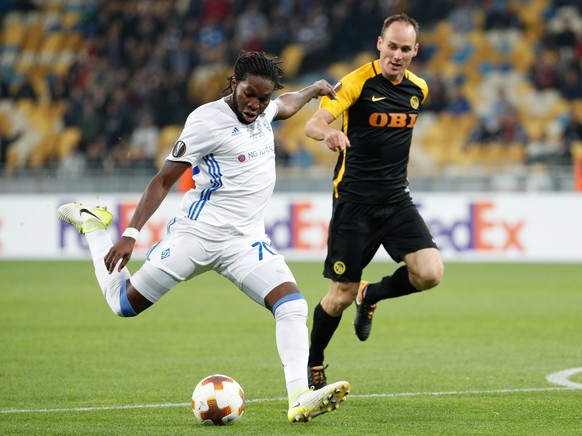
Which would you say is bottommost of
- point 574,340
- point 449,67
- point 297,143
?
point 574,340

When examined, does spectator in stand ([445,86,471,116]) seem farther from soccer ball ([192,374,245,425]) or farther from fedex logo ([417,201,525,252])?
soccer ball ([192,374,245,425])

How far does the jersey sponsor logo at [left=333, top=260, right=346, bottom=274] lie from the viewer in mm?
7410

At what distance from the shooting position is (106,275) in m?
6.79

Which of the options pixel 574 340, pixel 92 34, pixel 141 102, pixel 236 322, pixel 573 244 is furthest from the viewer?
pixel 92 34

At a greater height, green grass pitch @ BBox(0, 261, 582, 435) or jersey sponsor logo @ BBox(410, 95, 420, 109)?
jersey sponsor logo @ BBox(410, 95, 420, 109)

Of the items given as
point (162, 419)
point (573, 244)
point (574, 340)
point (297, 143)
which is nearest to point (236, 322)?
point (574, 340)

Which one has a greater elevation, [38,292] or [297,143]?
[297,143]

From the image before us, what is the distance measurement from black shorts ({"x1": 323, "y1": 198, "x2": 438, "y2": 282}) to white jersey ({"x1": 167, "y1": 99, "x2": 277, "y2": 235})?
111 cm

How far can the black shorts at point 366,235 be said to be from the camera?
7.44 meters

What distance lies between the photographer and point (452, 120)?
2239cm

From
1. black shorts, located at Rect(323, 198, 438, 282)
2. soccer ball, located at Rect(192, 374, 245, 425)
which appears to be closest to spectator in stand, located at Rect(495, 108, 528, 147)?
black shorts, located at Rect(323, 198, 438, 282)

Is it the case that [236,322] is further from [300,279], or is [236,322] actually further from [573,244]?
[573,244]

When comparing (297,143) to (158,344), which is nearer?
(158,344)

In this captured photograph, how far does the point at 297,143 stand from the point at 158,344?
12.5 meters
